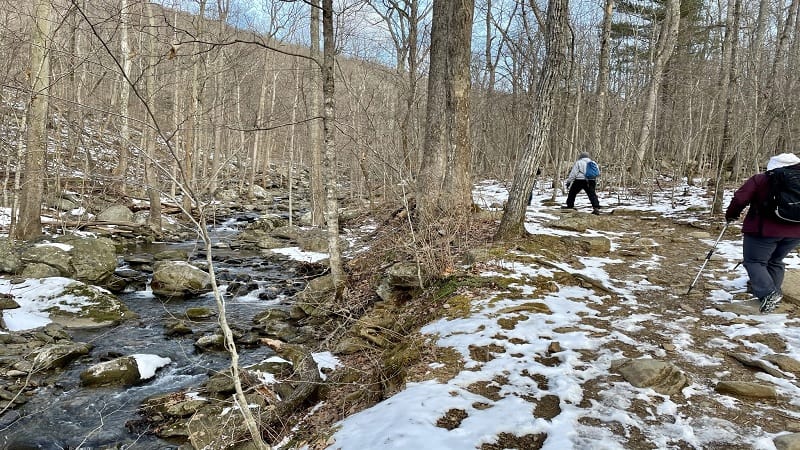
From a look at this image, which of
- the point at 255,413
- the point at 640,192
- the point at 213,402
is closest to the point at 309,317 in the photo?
the point at 213,402

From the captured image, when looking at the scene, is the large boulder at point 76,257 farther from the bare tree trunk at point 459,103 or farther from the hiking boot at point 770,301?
the hiking boot at point 770,301

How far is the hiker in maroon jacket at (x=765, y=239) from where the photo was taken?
15.6ft

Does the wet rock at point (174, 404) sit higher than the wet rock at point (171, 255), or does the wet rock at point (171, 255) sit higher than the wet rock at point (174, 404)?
the wet rock at point (171, 255)

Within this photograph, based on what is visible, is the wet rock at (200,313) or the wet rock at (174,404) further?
the wet rock at (200,313)

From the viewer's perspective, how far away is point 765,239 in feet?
16.1

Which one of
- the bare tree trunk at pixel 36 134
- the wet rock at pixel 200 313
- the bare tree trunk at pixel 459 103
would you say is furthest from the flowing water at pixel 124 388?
the bare tree trunk at pixel 459 103

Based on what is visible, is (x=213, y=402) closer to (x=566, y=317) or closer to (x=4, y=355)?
(x=4, y=355)

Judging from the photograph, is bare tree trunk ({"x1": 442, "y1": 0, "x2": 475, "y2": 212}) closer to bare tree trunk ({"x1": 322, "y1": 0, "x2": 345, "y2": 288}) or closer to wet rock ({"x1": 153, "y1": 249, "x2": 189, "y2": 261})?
bare tree trunk ({"x1": 322, "y1": 0, "x2": 345, "y2": 288})

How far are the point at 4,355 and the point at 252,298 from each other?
4.00 meters

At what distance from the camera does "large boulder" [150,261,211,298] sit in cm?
912

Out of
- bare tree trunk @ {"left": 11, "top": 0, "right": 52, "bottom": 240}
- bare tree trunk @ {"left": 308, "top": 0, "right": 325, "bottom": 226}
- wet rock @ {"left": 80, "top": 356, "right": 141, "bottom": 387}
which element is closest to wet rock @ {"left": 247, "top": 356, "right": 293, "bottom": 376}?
wet rock @ {"left": 80, "top": 356, "right": 141, "bottom": 387}

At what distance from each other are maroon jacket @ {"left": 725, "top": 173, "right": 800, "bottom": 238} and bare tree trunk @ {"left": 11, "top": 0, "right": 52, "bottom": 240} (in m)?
12.1

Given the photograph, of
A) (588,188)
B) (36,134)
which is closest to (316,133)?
(36,134)

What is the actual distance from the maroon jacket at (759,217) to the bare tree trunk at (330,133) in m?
5.81
